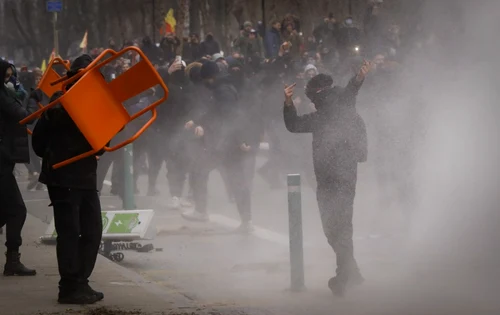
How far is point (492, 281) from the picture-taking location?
1003 centimetres

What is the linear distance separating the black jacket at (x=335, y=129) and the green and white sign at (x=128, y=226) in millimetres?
2258

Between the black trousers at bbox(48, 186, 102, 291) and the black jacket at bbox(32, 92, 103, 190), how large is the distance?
0.08m

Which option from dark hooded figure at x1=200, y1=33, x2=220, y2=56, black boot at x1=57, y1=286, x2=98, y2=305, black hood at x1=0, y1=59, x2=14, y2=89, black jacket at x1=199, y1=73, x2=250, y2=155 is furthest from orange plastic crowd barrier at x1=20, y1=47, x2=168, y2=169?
dark hooded figure at x1=200, y1=33, x2=220, y2=56

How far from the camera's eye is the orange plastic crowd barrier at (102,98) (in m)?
8.28

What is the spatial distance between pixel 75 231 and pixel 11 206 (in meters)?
1.57

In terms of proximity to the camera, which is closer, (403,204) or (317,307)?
(317,307)

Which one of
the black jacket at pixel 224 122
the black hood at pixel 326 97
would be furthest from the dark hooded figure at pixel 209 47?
the black hood at pixel 326 97

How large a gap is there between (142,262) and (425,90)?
467cm

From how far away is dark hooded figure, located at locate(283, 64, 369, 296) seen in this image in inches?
400

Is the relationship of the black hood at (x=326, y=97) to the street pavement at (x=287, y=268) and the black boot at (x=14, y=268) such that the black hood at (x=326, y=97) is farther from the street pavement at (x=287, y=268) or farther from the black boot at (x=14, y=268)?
the black boot at (x=14, y=268)

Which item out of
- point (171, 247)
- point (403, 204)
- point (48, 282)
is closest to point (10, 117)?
point (48, 282)

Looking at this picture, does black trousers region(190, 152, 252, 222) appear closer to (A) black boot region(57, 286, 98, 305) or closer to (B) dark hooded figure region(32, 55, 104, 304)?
(B) dark hooded figure region(32, 55, 104, 304)

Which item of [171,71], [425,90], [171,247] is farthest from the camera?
[171,71]

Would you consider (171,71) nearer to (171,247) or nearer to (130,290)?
(171,247)
